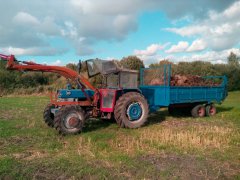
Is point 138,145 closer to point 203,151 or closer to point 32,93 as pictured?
point 203,151

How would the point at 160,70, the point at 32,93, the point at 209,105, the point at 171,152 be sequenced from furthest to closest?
1. the point at 32,93
2. the point at 209,105
3. the point at 160,70
4. the point at 171,152

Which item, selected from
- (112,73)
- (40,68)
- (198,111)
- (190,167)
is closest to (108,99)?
(112,73)

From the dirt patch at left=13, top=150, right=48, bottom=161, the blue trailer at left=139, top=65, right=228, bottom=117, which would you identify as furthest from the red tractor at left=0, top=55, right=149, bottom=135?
the dirt patch at left=13, top=150, right=48, bottom=161

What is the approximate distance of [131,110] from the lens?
11234mm

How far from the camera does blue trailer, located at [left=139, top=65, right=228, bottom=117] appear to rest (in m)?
12.9

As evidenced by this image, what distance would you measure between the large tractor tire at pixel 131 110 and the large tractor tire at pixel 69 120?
1.48m

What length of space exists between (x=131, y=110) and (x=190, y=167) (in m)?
4.98

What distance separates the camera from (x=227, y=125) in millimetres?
12031

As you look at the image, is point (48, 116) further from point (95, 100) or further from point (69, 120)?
point (95, 100)

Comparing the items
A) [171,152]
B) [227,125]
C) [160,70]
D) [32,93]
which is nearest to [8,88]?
[32,93]

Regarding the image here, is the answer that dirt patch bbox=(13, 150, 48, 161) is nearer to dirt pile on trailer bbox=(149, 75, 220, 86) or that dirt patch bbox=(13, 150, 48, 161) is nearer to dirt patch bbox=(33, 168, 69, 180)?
dirt patch bbox=(33, 168, 69, 180)

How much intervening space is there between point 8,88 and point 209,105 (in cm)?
2611

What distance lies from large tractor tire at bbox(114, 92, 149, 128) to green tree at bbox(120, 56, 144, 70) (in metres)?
21.0

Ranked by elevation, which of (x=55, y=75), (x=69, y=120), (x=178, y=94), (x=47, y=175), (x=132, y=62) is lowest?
(x=47, y=175)
